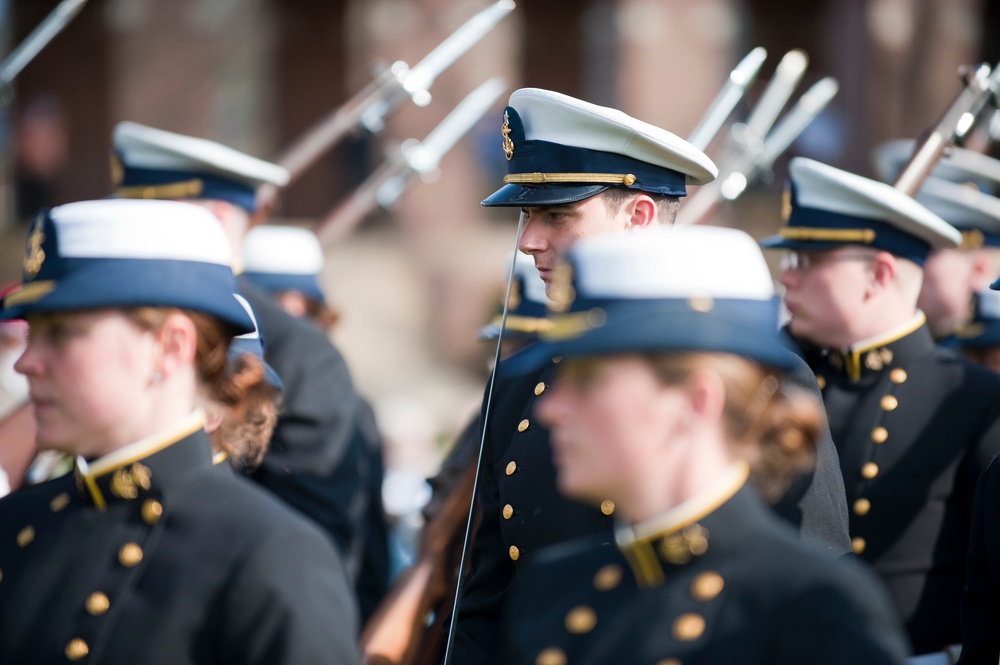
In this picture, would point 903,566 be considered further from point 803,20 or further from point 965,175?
point 803,20

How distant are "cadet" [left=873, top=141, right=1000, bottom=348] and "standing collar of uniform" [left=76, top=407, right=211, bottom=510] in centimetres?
343

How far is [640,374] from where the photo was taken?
218 centimetres

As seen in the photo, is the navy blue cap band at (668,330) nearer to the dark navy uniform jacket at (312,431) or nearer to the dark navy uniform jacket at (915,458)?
the dark navy uniform jacket at (915,458)

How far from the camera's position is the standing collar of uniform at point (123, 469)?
2.77 metres

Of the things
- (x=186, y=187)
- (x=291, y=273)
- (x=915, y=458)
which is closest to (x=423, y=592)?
(x=915, y=458)

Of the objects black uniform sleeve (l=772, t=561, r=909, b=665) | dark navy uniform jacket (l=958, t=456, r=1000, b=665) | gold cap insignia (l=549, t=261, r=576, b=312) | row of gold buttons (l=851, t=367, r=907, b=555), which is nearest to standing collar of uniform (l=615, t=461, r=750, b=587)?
black uniform sleeve (l=772, t=561, r=909, b=665)

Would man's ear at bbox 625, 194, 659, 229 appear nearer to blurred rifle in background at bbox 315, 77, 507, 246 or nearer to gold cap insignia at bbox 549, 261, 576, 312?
gold cap insignia at bbox 549, 261, 576, 312

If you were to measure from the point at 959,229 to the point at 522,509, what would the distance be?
3797mm

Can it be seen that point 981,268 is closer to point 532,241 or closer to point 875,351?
point 875,351

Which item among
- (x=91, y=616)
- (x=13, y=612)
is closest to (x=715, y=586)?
(x=91, y=616)

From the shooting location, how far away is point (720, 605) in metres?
2.20

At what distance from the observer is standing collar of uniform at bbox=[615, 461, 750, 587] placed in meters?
2.23

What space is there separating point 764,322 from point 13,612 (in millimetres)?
1481

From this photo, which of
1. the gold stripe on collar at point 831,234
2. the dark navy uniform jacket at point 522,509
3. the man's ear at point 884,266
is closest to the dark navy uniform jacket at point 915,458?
the man's ear at point 884,266
